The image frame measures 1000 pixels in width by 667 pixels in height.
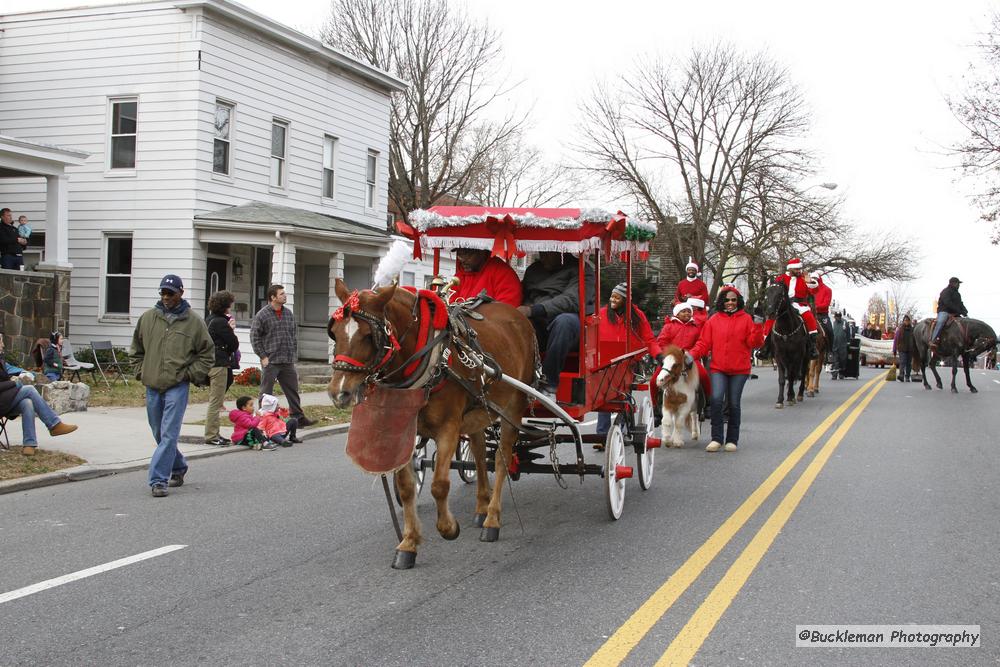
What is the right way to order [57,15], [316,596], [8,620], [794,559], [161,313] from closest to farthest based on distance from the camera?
1. [8,620]
2. [316,596]
3. [794,559]
4. [161,313]
5. [57,15]

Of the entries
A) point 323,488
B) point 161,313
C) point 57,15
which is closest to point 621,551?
point 323,488

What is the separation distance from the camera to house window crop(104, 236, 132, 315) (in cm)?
2206

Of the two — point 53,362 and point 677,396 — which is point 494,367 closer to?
point 677,396

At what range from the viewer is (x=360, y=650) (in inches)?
182

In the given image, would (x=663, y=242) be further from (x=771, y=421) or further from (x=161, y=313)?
(x=161, y=313)

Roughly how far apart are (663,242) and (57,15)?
28084 mm

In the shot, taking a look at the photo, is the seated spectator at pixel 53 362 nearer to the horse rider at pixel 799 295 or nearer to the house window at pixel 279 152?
the house window at pixel 279 152

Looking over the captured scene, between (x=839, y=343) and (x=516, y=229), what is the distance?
75.2 ft

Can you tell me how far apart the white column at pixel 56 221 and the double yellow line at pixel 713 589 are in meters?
14.9

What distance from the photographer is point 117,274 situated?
2208 cm

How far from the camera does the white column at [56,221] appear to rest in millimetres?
18906

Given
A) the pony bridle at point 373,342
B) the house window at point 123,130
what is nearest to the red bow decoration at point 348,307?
the pony bridle at point 373,342

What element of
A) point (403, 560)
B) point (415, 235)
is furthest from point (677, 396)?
point (403, 560)

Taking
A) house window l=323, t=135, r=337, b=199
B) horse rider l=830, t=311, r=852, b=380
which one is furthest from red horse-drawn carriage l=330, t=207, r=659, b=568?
horse rider l=830, t=311, r=852, b=380
